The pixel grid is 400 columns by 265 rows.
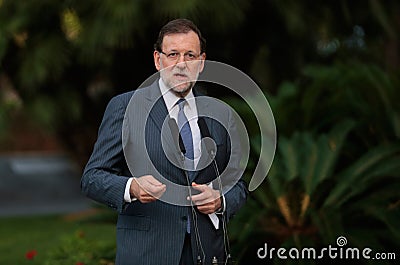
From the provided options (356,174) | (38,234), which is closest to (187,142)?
(356,174)

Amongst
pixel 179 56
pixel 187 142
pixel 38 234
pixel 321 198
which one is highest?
pixel 38 234

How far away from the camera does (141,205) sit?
2.79 meters

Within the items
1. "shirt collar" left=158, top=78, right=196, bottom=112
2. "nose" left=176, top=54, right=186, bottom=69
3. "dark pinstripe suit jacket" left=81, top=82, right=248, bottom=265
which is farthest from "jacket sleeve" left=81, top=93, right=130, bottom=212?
"nose" left=176, top=54, right=186, bottom=69

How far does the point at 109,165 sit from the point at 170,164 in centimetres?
21

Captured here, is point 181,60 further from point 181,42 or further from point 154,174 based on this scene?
point 154,174

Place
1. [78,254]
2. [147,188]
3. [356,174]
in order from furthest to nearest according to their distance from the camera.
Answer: [356,174] → [78,254] → [147,188]

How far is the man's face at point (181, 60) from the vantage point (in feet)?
8.77

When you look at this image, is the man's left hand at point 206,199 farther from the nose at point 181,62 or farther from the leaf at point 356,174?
the leaf at point 356,174

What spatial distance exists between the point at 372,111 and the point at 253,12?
Answer: 12.5 feet

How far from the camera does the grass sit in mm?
7742

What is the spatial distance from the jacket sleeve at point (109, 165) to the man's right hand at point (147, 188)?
8cm

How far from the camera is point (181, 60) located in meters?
2.67

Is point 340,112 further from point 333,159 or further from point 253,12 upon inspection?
point 253,12

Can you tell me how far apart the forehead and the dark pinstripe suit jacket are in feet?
0.62
